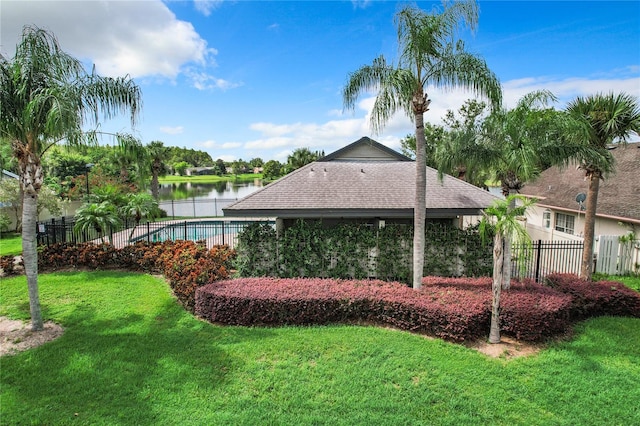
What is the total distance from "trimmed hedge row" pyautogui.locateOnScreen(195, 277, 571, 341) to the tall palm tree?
1305mm

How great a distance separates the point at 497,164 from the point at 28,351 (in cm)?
1061

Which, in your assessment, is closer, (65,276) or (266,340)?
(266,340)

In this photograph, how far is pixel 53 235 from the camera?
43.3ft

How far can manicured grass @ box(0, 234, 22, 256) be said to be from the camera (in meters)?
14.2

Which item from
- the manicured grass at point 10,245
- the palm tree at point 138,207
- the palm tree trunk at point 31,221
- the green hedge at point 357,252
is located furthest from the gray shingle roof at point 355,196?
the manicured grass at point 10,245

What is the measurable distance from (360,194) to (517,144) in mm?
4509

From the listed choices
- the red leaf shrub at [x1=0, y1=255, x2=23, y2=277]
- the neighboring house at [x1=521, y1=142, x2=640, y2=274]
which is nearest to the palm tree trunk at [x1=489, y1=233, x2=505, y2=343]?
the neighboring house at [x1=521, y1=142, x2=640, y2=274]

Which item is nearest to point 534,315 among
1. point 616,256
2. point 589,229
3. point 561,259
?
point 589,229

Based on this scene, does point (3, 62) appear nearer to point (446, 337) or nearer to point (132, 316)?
point (132, 316)

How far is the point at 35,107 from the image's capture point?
602cm

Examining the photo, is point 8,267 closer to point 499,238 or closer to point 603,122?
point 499,238

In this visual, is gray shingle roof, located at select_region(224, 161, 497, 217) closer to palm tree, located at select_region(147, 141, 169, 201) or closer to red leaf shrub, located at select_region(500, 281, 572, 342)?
red leaf shrub, located at select_region(500, 281, 572, 342)

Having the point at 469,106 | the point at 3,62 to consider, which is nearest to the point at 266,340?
the point at 3,62

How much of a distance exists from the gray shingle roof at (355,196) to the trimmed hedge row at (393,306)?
245cm
